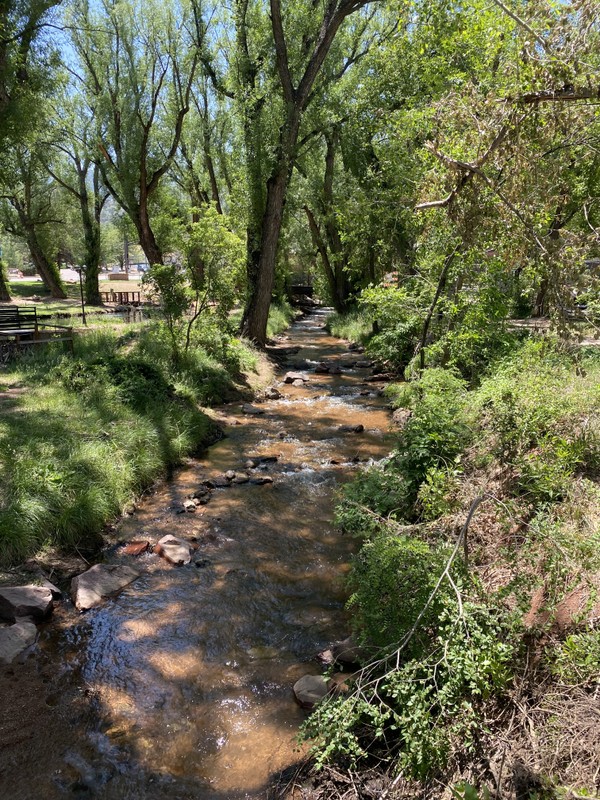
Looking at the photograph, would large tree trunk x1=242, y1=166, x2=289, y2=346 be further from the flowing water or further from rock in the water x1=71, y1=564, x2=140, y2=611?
rock in the water x1=71, y1=564, x2=140, y2=611

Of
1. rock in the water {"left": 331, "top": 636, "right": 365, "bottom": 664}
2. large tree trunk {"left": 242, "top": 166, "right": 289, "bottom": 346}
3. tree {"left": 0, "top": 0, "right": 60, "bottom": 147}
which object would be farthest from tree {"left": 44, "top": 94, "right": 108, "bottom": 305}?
rock in the water {"left": 331, "top": 636, "right": 365, "bottom": 664}

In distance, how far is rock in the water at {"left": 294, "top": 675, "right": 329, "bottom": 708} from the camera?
4.02 metres

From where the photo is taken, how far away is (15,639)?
15.2 ft

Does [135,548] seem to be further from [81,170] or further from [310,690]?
[81,170]

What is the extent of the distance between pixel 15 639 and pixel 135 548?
1836 mm

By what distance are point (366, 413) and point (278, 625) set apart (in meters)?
7.54

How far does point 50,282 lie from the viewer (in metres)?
34.6

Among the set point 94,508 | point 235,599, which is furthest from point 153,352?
point 235,599

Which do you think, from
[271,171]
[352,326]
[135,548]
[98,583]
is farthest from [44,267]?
[98,583]

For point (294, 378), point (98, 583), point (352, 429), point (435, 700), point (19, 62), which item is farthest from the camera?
point (294, 378)

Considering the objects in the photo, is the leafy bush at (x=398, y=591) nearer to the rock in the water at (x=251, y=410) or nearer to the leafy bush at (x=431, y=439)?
the leafy bush at (x=431, y=439)

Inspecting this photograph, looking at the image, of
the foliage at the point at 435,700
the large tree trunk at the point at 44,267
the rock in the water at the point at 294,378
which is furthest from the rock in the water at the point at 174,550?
the large tree trunk at the point at 44,267

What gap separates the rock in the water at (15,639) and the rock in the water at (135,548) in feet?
5.09

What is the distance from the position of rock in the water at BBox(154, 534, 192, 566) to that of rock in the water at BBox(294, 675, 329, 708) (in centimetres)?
241
